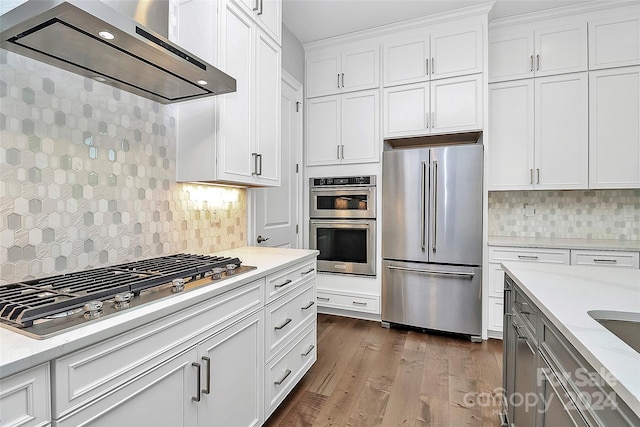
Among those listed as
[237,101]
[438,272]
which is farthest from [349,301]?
[237,101]

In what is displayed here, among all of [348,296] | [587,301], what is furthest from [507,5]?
[348,296]

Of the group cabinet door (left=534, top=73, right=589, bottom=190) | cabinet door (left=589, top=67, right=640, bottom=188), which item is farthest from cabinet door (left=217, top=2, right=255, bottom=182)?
cabinet door (left=589, top=67, right=640, bottom=188)

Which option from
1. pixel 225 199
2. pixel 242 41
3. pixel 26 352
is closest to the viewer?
pixel 26 352

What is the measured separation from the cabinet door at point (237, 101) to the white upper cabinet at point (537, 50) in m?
2.47

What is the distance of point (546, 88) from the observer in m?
2.99

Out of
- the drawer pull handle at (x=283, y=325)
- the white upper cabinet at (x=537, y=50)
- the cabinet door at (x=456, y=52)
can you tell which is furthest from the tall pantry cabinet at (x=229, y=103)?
the white upper cabinet at (x=537, y=50)

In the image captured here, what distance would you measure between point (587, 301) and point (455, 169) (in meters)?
1.95

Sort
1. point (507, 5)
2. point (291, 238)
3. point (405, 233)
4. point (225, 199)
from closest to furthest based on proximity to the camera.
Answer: point (225, 199) < point (507, 5) < point (405, 233) < point (291, 238)

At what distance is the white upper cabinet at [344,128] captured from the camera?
3.32 meters

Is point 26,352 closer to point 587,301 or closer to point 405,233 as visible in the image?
point 587,301

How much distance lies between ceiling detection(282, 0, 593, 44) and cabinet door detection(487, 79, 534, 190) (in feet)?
2.14

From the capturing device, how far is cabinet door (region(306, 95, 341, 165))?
3.47 meters

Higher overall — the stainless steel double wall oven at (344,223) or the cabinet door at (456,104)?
the cabinet door at (456,104)

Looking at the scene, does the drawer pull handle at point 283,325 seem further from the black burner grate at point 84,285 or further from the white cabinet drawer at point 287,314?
the black burner grate at point 84,285
